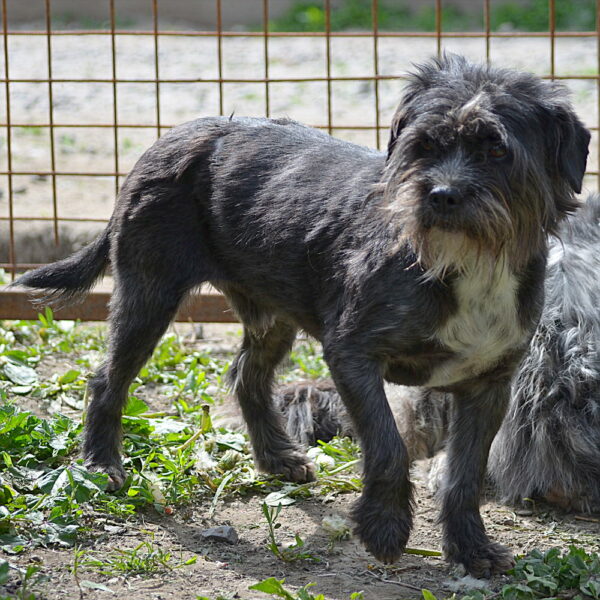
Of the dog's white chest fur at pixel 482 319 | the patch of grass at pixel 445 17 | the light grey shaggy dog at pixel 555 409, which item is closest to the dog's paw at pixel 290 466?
the light grey shaggy dog at pixel 555 409

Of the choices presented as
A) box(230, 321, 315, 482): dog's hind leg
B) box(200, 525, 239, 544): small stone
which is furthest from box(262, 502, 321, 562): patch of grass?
box(230, 321, 315, 482): dog's hind leg

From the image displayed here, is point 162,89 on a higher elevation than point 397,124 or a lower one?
higher

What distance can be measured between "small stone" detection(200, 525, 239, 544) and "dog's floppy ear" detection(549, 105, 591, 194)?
1.93m

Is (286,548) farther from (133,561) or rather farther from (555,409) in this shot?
(555,409)

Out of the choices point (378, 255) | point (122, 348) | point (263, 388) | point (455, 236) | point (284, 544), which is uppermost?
point (455, 236)

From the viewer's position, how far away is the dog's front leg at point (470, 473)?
435 cm

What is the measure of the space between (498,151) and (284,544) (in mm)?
1847

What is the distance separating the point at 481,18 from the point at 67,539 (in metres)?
17.5

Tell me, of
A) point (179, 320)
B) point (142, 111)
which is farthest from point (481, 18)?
point (179, 320)

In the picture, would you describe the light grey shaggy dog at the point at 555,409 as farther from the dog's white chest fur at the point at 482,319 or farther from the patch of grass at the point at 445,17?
the patch of grass at the point at 445,17

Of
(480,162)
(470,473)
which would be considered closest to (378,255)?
(480,162)

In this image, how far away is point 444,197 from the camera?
12.5 ft

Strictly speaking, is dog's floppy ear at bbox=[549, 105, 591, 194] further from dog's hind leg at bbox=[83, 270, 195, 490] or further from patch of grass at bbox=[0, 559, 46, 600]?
patch of grass at bbox=[0, 559, 46, 600]

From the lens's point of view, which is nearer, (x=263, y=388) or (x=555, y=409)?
(x=555, y=409)
